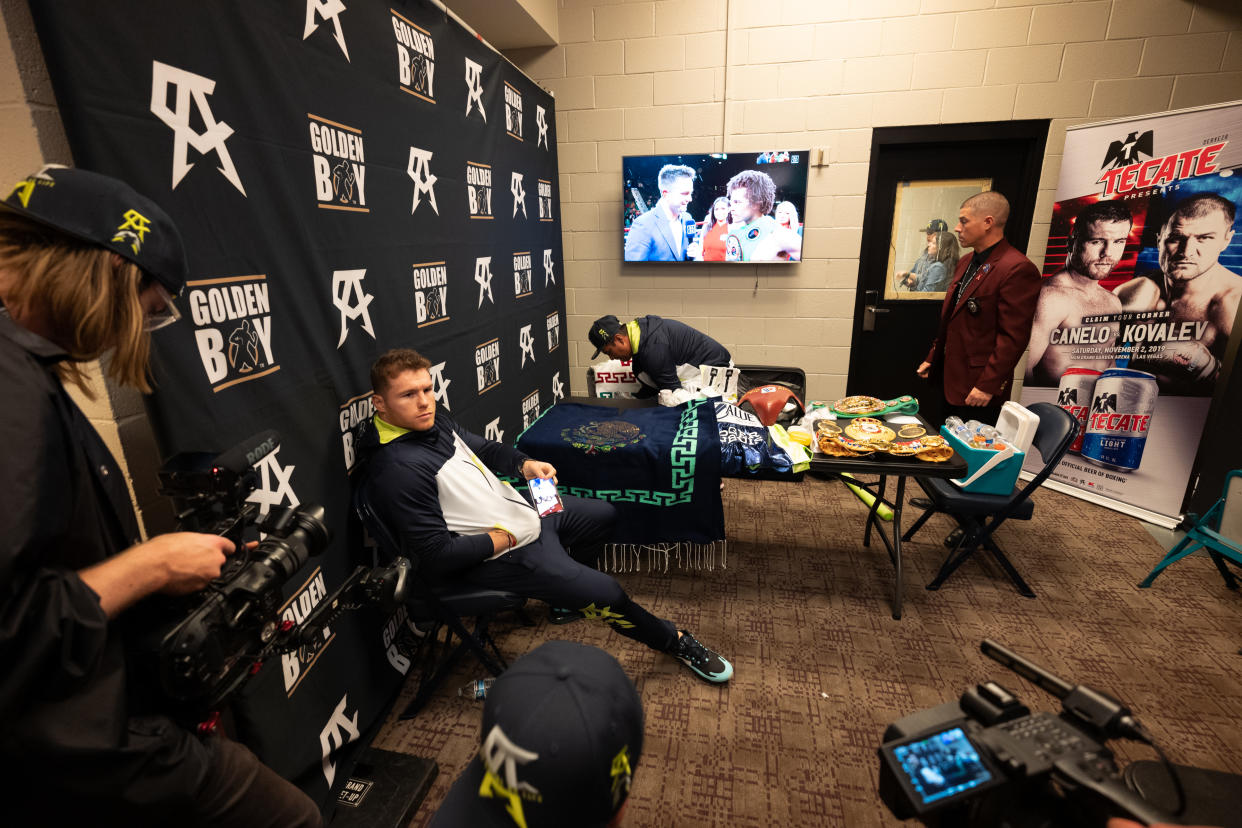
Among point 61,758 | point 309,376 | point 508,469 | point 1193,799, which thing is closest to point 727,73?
point 508,469

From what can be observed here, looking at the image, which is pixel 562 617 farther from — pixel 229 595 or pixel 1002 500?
pixel 1002 500

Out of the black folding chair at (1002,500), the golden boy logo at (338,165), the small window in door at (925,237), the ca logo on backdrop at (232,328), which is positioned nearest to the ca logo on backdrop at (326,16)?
the golden boy logo at (338,165)

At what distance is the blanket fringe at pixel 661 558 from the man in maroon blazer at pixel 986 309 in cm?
172

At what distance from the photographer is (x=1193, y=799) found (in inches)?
44.4

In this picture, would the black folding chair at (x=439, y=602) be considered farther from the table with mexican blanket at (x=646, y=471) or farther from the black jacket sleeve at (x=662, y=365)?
the black jacket sleeve at (x=662, y=365)

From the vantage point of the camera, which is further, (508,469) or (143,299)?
(508,469)

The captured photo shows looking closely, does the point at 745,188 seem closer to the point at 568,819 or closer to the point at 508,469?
the point at 508,469

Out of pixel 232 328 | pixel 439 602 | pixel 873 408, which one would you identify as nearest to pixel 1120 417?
pixel 873 408

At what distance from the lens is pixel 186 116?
124 centimetres

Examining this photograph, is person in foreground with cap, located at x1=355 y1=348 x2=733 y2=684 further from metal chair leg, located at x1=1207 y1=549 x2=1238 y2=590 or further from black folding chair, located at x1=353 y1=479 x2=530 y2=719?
metal chair leg, located at x1=1207 y1=549 x2=1238 y2=590

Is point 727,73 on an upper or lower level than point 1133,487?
upper

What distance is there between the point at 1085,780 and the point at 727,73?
159 inches

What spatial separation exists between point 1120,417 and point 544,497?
133 inches

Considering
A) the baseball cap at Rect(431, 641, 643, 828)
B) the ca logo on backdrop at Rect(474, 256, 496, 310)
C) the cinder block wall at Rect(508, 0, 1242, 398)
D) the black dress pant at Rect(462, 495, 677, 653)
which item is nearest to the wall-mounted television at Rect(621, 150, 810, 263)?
the cinder block wall at Rect(508, 0, 1242, 398)
